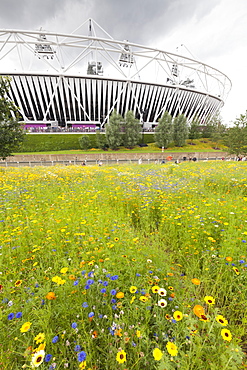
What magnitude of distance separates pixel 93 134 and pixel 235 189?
148ft

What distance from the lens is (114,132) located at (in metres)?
39.8

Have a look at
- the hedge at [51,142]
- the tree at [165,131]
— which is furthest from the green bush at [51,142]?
the tree at [165,131]

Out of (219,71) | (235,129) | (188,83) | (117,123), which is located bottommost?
(235,129)

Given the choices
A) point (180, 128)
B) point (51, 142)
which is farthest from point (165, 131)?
point (51, 142)

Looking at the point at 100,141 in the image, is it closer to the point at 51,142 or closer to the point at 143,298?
the point at 51,142

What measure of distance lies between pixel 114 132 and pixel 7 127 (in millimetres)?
29575

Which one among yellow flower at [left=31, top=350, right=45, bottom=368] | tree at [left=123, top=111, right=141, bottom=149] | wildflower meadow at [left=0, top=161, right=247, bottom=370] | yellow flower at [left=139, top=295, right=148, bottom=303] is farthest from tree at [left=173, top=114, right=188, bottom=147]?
yellow flower at [left=31, top=350, right=45, bottom=368]

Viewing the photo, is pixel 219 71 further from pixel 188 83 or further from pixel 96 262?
pixel 96 262

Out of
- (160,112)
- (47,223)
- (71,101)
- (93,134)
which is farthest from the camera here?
(160,112)

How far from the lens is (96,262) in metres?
2.51

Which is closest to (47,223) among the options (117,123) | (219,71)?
(117,123)

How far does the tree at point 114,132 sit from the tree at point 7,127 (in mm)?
28041

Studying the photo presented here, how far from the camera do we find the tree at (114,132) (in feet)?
130

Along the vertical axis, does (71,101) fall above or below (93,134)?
above
